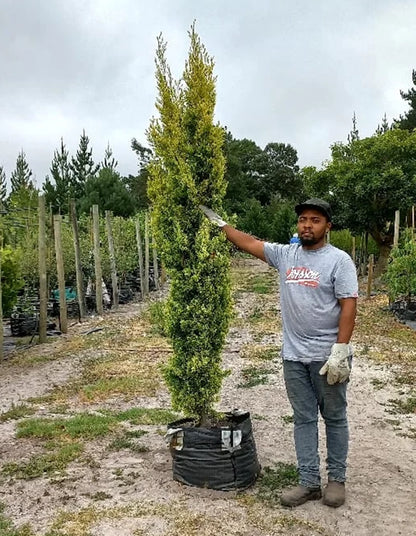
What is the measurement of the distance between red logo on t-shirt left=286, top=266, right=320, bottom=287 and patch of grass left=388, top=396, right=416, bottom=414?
271 centimetres

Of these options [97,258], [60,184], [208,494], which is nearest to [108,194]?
[60,184]

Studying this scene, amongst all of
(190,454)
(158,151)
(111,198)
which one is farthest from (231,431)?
(111,198)

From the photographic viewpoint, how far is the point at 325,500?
3.61m

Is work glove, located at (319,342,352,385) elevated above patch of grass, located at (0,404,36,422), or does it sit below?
above

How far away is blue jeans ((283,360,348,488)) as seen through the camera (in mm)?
3611

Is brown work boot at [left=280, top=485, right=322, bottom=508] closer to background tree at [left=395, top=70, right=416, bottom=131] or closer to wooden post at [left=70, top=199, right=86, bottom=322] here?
wooden post at [left=70, top=199, right=86, bottom=322]

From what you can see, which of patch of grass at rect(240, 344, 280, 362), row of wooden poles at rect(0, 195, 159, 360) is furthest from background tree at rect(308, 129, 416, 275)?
patch of grass at rect(240, 344, 280, 362)

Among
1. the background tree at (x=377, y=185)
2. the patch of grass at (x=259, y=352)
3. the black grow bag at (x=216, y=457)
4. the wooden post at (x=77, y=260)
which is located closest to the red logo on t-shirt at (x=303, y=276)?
the black grow bag at (x=216, y=457)

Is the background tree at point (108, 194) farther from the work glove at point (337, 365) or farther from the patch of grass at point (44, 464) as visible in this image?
the work glove at point (337, 365)

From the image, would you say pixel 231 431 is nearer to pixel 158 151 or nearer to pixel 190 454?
pixel 190 454

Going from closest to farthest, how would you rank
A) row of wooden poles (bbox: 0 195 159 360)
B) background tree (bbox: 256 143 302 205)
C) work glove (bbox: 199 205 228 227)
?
1. work glove (bbox: 199 205 228 227)
2. row of wooden poles (bbox: 0 195 159 360)
3. background tree (bbox: 256 143 302 205)

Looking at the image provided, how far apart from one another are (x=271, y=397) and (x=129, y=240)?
11.7 m

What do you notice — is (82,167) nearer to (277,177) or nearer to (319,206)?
(277,177)

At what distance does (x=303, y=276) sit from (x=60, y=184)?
30644 mm
